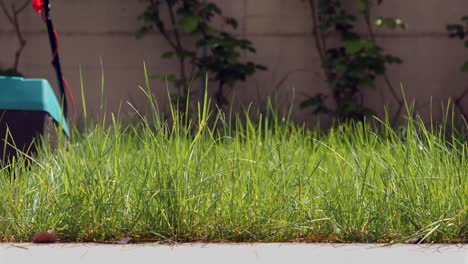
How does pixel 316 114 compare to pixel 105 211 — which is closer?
pixel 105 211

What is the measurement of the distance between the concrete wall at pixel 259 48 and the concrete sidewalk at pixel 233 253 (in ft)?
13.7

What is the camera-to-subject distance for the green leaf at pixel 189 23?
7.17m

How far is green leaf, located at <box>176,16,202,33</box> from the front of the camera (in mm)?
7168

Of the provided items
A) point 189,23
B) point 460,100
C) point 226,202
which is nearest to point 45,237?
point 226,202

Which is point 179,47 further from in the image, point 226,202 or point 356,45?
point 226,202

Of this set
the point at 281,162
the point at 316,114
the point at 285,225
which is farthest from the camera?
the point at 316,114

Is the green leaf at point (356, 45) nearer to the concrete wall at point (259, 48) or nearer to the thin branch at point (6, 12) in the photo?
the concrete wall at point (259, 48)

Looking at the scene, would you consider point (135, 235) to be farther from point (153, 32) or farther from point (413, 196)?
point (153, 32)

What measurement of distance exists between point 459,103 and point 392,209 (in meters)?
4.06

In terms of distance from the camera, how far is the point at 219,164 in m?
3.97

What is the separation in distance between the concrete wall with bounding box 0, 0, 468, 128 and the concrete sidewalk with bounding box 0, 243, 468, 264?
418 centimetres

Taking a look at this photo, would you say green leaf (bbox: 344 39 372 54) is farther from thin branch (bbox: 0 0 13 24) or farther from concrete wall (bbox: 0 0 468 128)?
thin branch (bbox: 0 0 13 24)

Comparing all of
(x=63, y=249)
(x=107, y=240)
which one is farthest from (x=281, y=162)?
(x=63, y=249)

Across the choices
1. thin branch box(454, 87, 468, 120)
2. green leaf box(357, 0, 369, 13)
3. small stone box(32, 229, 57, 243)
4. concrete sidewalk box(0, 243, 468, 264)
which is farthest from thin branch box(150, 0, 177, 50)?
concrete sidewalk box(0, 243, 468, 264)
